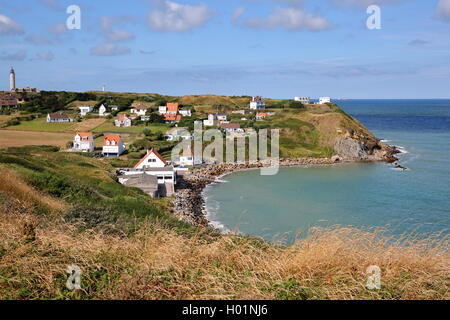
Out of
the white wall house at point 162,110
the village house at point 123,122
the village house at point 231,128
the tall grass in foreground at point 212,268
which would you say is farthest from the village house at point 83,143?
the tall grass in foreground at point 212,268

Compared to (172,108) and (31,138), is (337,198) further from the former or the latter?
(172,108)

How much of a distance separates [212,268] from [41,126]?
68.9m

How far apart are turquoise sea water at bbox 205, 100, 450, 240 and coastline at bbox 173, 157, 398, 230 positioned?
0.87 meters

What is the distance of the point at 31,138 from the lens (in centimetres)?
5631

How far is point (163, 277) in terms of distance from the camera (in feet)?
16.8

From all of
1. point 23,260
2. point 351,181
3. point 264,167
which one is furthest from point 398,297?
point 264,167

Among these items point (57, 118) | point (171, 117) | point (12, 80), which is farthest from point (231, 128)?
point (12, 80)

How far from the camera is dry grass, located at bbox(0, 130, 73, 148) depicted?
51.7 meters

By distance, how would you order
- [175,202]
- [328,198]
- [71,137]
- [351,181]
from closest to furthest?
[175,202]
[328,198]
[351,181]
[71,137]

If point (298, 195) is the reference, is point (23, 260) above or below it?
above

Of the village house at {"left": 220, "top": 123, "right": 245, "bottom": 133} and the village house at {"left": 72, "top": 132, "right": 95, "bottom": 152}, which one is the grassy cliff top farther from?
the village house at {"left": 220, "top": 123, "right": 245, "bottom": 133}

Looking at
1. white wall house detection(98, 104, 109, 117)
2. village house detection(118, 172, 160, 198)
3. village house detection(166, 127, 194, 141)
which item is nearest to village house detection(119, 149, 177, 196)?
village house detection(118, 172, 160, 198)
